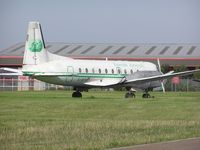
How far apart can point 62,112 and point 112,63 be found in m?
19.8

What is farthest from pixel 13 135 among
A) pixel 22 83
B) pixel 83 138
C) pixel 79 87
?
pixel 22 83

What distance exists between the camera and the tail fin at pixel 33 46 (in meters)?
41.3

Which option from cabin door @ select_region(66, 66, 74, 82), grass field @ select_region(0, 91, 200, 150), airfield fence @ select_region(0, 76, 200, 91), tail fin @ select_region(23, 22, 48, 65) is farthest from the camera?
airfield fence @ select_region(0, 76, 200, 91)

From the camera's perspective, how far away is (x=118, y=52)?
314ft

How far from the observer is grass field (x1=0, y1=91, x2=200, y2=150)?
50.8 ft

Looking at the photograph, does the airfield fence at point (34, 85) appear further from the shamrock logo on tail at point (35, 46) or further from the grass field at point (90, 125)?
the grass field at point (90, 125)

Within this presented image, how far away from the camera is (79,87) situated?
4391cm

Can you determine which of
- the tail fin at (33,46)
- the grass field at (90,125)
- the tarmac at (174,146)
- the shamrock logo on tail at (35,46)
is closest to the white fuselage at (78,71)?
the tail fin at (33,46)

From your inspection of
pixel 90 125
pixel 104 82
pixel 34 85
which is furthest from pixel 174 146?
pixel 34 85

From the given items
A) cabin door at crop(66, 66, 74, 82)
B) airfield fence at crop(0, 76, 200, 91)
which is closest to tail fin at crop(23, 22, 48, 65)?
cabin door at crop(66, 66, 74, 82)

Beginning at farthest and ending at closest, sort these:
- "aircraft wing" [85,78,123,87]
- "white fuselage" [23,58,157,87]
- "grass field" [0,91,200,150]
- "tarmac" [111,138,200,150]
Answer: "aircraft wing" [85,78,123,87] → "white fuselage" [23,58,157,87] → "grass field" [0,91,200,150] → "tarmac" [111,138,200,150]

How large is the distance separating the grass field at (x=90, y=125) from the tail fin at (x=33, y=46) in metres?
11.3

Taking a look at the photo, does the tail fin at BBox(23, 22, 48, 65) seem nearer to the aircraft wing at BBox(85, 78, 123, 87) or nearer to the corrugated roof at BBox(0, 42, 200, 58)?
the aircraft wing at BBox(85, 78, 123, 87)

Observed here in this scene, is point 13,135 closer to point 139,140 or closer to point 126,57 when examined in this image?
point 139,140
